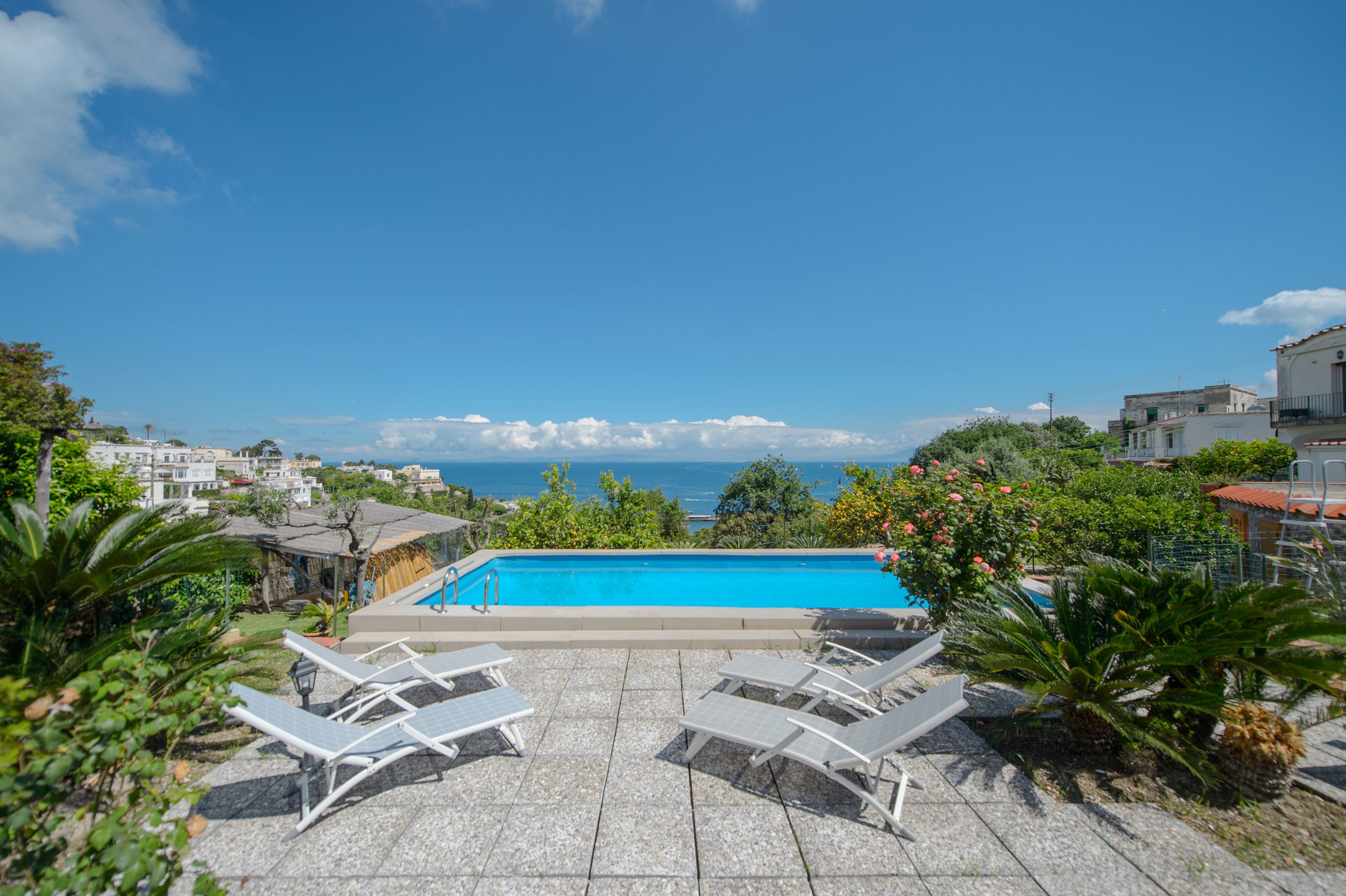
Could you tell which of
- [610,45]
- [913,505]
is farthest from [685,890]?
[610,45]

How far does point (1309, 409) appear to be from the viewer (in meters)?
22.8

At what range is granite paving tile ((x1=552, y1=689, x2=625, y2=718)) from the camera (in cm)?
449

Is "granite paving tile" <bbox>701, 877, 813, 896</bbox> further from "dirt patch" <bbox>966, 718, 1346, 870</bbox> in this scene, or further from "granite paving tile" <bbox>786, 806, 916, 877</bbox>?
"dirt patch" <bbox>966, 718, 1346, 870</bbox>

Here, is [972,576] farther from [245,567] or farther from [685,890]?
[245,567]

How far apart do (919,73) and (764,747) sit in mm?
12390

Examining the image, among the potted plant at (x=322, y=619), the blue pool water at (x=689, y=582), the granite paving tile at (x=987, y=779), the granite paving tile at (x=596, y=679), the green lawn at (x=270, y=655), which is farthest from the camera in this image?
the blue pool water at (x=689, y=582)

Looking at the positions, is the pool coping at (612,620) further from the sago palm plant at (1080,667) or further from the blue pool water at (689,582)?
the blue pool water at (689,582)

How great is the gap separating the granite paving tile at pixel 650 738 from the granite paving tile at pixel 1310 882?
315 centimetres

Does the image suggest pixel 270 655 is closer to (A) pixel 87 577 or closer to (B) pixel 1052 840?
(A) pixel 87 577

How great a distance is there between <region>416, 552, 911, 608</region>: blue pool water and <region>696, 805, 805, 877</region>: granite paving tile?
6.70 m

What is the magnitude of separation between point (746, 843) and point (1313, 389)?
3344 cm

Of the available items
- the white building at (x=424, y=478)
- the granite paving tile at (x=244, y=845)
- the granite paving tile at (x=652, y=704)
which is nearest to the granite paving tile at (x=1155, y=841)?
the granite paving tile at (x=652, y=704)

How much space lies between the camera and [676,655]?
597cm

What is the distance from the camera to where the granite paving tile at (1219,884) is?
2605mm
